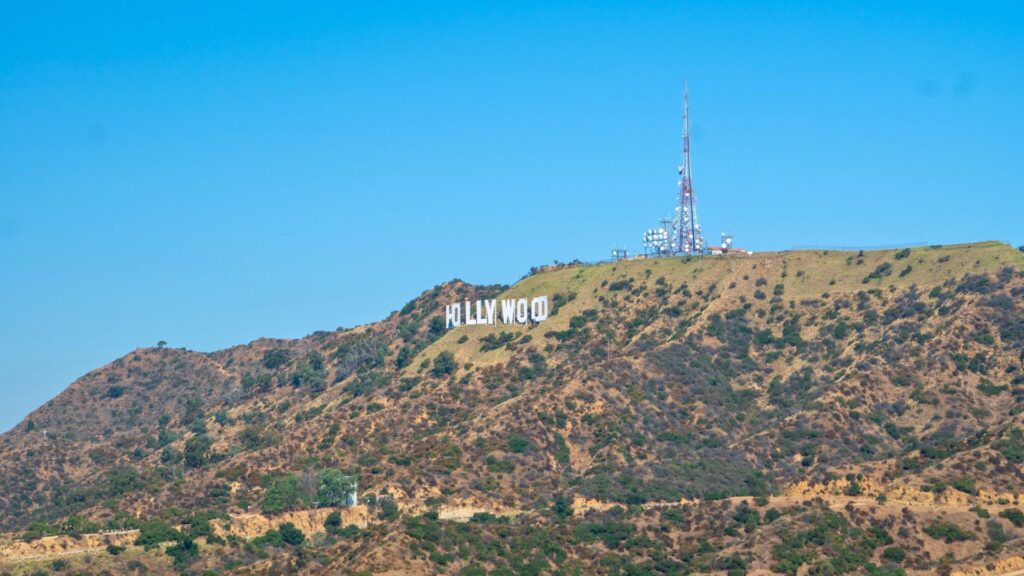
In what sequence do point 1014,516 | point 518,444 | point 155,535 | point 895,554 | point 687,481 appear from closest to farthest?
1. point 895,554
2. point 1014,516
3. point 155,535
4. point 687,481
5. point 518,444

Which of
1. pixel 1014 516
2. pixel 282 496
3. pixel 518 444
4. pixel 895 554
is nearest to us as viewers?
pixel 895 554

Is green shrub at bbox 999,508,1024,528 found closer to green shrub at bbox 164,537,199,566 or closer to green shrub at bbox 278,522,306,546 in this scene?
green shrub at bbox 278,522,306,546

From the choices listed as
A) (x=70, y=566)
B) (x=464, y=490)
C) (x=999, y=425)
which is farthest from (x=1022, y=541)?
(x=70, y=566)

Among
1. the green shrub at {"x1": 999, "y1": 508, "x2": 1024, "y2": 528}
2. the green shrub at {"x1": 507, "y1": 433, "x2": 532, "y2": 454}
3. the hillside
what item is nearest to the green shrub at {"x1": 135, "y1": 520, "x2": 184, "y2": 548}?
the hillside

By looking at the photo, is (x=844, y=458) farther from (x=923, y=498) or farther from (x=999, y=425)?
(x=923, y=498)

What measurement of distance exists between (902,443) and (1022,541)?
140ft

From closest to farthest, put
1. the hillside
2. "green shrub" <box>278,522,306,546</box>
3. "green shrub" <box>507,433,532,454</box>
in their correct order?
1. the hillside
2. "green shrub" <box>278,522,306,546</box>
3. "green shrub" <box>507,433,532,454</box>

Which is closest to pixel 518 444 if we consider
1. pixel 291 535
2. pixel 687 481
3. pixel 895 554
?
pixel 687 481

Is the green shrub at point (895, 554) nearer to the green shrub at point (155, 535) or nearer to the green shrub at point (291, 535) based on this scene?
the green shrub at point (291, 535)

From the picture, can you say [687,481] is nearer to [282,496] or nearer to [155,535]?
[282,496]

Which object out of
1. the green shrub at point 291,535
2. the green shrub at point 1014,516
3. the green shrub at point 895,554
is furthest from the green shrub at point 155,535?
the green shrub at point 1014,516

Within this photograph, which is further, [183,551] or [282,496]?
[282,496]

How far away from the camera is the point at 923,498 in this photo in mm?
150125

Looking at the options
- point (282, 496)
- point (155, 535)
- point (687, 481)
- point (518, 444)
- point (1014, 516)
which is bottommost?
point (1014, 516)
